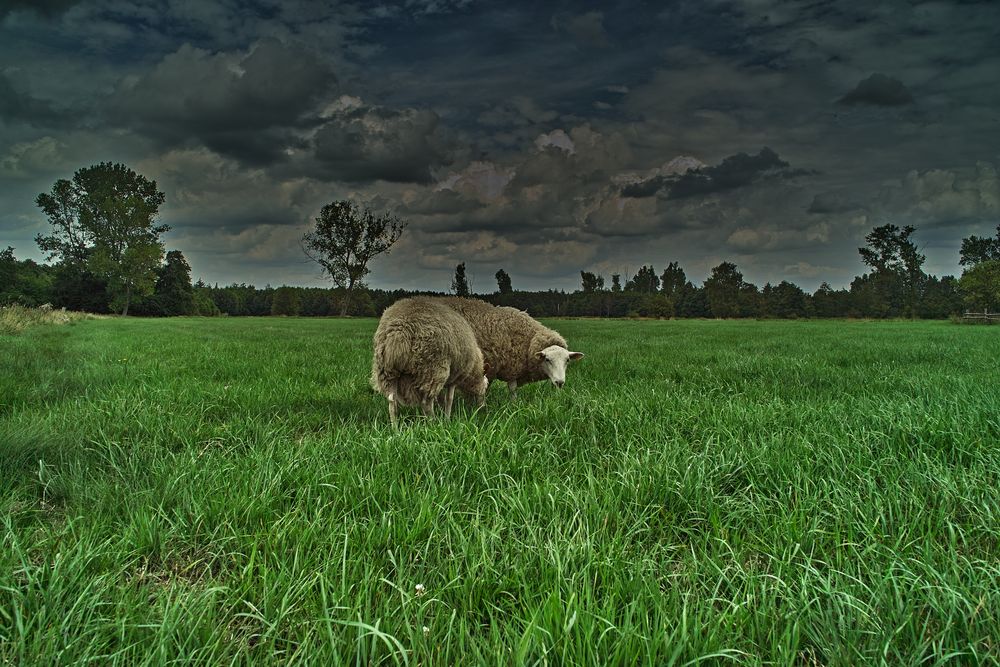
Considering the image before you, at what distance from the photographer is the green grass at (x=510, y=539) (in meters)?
1.69

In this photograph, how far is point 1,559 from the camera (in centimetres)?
212

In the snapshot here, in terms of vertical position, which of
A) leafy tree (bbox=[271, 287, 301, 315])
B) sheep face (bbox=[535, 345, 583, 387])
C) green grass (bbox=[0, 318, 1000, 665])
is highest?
leafy tree (bbox=[271, 287, 301, 315])

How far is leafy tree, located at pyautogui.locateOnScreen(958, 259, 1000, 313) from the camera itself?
59741 mm

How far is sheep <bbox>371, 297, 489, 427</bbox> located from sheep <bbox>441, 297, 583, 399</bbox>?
5.78 ft

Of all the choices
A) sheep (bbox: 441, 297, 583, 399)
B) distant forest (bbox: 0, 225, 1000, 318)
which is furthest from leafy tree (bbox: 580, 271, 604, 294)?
sheep (bbox: 441, 297, 583, 399)

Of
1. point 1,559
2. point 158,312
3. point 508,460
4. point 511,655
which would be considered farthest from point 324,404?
point 158,312

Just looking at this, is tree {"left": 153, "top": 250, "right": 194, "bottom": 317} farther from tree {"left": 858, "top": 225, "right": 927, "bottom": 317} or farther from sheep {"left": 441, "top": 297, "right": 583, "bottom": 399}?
tree {"left": 858, "top": 225, "right": 927, "bottom": 317}

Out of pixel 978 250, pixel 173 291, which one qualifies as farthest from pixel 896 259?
pixel 173 291

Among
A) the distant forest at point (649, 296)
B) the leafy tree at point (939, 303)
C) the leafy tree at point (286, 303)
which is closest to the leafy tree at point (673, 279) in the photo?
the distant forest at point (649, 296)

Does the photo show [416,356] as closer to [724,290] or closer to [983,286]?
[983,286]

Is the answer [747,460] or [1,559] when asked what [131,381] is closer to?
[1,559]

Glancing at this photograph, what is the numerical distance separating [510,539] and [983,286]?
283ft

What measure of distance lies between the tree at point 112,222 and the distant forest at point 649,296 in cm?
648

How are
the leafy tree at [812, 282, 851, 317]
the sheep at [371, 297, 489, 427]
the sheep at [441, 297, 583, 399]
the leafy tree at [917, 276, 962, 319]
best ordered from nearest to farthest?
the sheep at [371, 297, 489, 427], the sheep at [441, 297, 583, 399], the leafy tree at [917, 276, 962, 319], the leafy tree at [812, 282, 851, 317]
